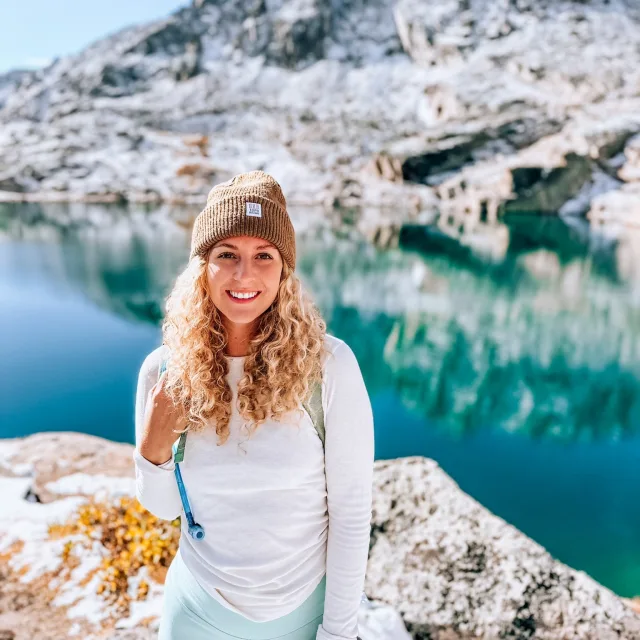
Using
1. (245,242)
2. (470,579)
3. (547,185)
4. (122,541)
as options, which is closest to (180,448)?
(245,242)

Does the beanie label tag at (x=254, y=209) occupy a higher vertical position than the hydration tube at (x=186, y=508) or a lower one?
higher

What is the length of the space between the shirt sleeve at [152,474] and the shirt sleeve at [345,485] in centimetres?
51

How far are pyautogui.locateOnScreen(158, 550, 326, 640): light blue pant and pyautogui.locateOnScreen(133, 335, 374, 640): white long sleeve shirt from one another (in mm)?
29

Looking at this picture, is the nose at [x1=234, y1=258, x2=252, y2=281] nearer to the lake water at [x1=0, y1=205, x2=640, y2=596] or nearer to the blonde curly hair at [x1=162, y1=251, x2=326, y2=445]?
the blonde curly hair at [x1=162, y1=251, x2=326, y2=445]

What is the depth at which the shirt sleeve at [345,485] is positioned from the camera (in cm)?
149

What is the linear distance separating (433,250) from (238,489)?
28.5 m

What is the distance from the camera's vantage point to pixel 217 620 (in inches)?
65.0

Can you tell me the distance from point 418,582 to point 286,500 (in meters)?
1.77

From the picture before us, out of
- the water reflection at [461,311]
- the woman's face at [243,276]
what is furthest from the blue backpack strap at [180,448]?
the water reflection at [461,311]

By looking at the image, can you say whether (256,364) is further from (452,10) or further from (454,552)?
(452,10)

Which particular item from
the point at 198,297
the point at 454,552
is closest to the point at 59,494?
the point at 454,552

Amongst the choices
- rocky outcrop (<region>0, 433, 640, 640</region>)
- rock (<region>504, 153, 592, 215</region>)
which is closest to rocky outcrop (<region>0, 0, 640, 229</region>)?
rock (<region>504, 153, 592, 215</region>)

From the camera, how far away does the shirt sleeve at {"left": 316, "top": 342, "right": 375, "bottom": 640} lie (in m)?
1.49

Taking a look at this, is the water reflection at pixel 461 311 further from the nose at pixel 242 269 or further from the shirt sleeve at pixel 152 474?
the nose at pixel 242 269
